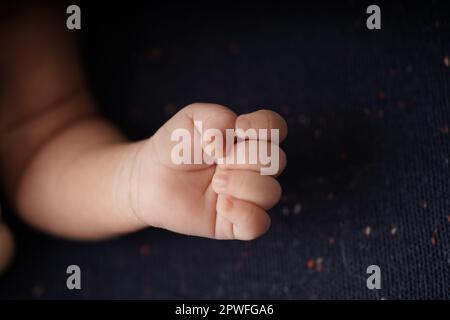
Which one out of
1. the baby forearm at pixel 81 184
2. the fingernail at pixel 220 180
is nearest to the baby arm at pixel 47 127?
the baby forearm at pixel 81 184

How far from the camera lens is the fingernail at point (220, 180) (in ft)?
1.23

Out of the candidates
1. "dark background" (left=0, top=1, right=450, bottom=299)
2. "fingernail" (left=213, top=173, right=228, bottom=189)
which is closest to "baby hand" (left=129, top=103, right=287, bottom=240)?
"fingernail" (left=213, top=173, right=228, bottom=189)

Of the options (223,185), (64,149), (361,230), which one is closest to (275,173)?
(223,185)

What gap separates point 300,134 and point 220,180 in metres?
0.16

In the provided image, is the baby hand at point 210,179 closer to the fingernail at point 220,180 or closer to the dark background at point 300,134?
the fingernail at point 220,180

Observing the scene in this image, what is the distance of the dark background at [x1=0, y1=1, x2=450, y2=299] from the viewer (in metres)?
0.46

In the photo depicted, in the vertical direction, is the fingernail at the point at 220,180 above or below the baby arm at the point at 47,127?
below

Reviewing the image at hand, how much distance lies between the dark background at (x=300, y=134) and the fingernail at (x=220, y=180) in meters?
0.14

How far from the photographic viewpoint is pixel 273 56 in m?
0.54

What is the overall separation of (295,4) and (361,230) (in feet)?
0.79

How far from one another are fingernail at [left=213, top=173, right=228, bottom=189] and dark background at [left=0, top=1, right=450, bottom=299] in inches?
5.3

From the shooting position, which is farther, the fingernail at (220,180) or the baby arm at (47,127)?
the baby arm at (47,127)

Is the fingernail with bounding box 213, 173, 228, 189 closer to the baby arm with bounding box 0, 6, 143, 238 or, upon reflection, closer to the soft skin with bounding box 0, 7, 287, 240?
the soft skin with bounding box 0, 7, 287, 240

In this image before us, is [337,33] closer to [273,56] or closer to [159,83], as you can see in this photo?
[273,56]
